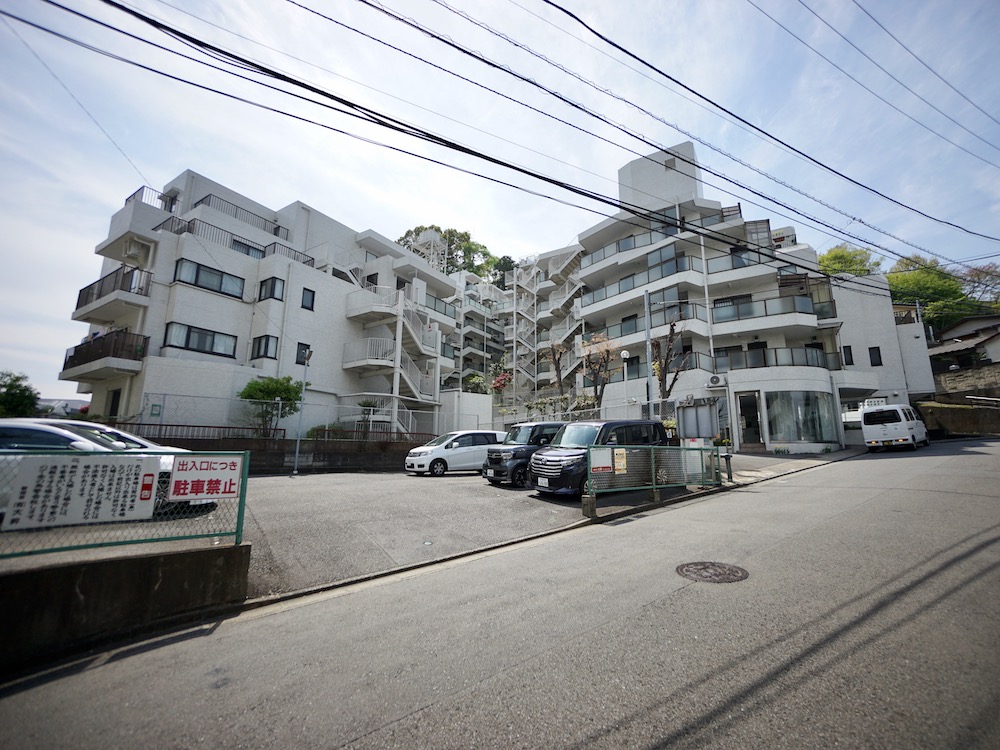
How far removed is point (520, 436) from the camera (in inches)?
490

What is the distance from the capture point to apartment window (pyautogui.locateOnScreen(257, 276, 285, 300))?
65.5ft

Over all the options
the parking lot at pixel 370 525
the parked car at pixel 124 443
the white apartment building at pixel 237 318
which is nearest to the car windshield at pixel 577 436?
the parking lot at pixel 370 525

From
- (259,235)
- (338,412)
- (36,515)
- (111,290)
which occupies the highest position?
(259,235)

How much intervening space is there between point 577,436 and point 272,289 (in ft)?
57.3

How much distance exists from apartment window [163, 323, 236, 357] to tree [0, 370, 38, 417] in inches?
172

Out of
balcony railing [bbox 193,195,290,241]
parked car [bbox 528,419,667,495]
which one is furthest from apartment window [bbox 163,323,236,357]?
parked car [bbox 528,419,667,495]

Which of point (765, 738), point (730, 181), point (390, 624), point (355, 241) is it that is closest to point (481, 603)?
point (390, 624)

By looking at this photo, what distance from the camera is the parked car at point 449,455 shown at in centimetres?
1440

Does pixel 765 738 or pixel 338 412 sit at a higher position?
pixel 338 412

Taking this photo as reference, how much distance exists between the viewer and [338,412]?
2117cm

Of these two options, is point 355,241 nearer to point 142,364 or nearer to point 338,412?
point 338,412

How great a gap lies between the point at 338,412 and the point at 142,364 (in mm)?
8085

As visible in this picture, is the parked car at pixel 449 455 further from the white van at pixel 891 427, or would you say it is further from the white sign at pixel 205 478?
the white van at pixel 891 427

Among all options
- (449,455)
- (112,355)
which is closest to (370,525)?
(449,455)
